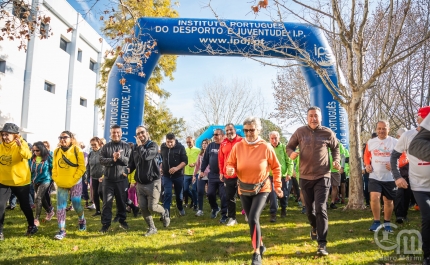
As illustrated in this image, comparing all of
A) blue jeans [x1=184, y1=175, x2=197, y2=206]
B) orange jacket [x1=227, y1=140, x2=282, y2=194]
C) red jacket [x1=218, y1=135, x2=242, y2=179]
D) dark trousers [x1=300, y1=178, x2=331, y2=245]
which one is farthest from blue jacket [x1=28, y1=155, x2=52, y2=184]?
dark trousers [x1=300, y1=178, x2=331, y2=245]

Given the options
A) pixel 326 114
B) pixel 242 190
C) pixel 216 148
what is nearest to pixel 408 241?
pixel 242 190

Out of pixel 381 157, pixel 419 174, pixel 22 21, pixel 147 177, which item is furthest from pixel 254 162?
pixel 22 21

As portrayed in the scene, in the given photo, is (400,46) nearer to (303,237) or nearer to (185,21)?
(185,21)

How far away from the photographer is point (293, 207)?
9281 millimetres

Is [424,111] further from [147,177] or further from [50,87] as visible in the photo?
[50,87]

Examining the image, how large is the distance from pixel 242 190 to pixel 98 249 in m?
2.42

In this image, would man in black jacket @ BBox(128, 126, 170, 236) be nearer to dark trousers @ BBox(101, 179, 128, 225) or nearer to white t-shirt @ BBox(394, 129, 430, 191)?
dark trousers @ BBox(101, 179, 128, 225)

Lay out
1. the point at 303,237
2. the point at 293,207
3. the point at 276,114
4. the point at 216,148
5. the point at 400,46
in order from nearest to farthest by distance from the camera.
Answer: the point at 303,237 < the point at 216,148 < the point at 293,207 < the point at 400,46 < the point at 276,114

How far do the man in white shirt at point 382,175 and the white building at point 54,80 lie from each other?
13506 millimetres

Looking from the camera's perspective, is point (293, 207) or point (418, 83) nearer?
point (293, 207)

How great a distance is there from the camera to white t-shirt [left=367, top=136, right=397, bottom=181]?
5668 mm

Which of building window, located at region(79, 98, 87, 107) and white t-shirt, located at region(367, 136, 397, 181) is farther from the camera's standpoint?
building window, located at region(79, 98, 87, 107)

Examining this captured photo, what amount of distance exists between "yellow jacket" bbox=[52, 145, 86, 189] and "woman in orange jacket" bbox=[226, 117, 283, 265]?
116 inches

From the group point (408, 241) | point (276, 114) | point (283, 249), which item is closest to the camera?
point (283, 249)
